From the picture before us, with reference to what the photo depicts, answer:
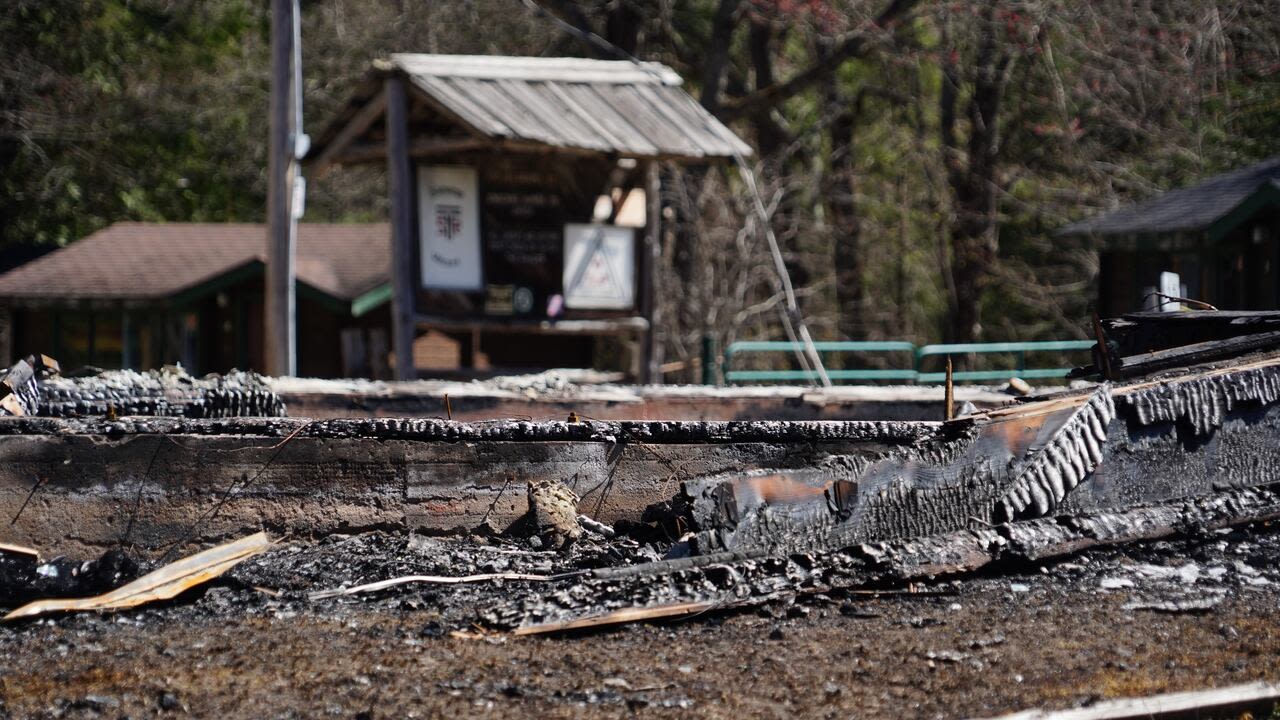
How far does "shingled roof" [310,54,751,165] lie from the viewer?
386 inches

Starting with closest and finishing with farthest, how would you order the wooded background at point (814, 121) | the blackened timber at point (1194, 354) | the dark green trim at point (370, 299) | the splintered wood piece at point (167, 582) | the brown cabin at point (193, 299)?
the splintered wood piece at point (167, 582)
the blackened timber at point (1194, 354)
the dark green trim at point (370, 299)
the brown cabin at point (193, 299)
the wooded background at point (814, 121)

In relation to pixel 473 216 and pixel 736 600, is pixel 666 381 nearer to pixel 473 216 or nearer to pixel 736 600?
pixel 473 216

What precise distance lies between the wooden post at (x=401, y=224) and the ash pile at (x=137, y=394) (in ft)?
12.4

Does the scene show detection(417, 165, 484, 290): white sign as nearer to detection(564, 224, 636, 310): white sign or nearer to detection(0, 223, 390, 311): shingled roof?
detection(564, 224, 636, 310): white sign

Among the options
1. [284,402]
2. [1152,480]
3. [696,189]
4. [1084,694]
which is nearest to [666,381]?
[696,189]

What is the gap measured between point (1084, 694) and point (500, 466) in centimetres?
240

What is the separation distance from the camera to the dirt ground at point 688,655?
3572 mm

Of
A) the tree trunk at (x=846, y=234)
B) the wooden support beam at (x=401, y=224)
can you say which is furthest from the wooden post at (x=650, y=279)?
the tree trunk at (x=846, y=234)

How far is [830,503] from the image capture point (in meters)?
4.81

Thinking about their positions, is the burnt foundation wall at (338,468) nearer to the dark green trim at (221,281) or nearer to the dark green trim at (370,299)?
the dark green trim at (370,299)

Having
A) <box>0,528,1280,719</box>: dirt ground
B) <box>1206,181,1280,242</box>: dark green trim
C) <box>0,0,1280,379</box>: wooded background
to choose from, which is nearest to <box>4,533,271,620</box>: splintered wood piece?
<box>0,528,1280,719</box>: dirt ground

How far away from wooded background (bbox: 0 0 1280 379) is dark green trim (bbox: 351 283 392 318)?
367cm

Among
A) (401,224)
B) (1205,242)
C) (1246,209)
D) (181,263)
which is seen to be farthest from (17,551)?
(181,263)

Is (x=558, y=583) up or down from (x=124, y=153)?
down
